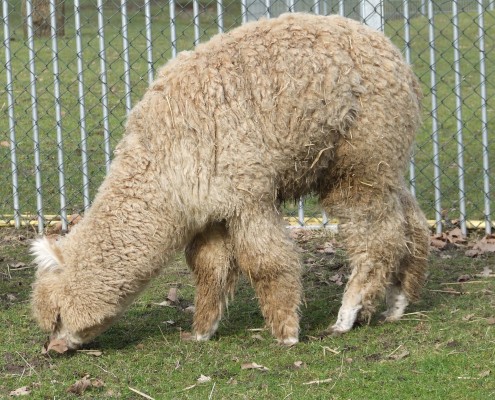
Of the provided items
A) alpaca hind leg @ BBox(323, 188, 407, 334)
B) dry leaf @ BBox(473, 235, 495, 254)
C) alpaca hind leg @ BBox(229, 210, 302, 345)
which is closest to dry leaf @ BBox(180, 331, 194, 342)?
alpaca hind leg @ BBox(229, 210, 302, 345)

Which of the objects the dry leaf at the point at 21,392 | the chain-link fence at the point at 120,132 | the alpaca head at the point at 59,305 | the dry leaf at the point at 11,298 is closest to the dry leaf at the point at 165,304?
the dry leaf at the point at 11,298

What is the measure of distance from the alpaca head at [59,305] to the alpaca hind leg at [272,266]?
2.84 feet

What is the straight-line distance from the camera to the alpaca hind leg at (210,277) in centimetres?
568

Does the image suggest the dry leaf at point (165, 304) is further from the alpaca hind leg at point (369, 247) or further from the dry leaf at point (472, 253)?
the dry leaf at point (472, 253)

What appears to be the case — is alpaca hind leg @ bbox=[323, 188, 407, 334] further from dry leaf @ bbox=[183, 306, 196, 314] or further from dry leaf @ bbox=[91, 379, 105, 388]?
dry leaf @ bbox=[91, 379, 105, 388]

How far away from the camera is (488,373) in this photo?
4797mm

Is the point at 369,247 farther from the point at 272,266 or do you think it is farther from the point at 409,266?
the point at 272,266

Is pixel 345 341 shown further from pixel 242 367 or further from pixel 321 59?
pixel 321 59

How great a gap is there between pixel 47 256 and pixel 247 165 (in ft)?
4.04

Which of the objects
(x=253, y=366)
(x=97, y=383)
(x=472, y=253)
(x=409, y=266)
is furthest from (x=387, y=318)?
(x=97, y=383)

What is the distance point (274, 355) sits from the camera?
536cm

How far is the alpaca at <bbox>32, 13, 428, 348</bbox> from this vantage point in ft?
17.3

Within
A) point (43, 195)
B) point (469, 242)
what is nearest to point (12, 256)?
point (43, 195)

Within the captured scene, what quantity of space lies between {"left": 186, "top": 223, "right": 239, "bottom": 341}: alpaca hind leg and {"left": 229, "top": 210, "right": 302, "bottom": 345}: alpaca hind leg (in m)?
0.17
